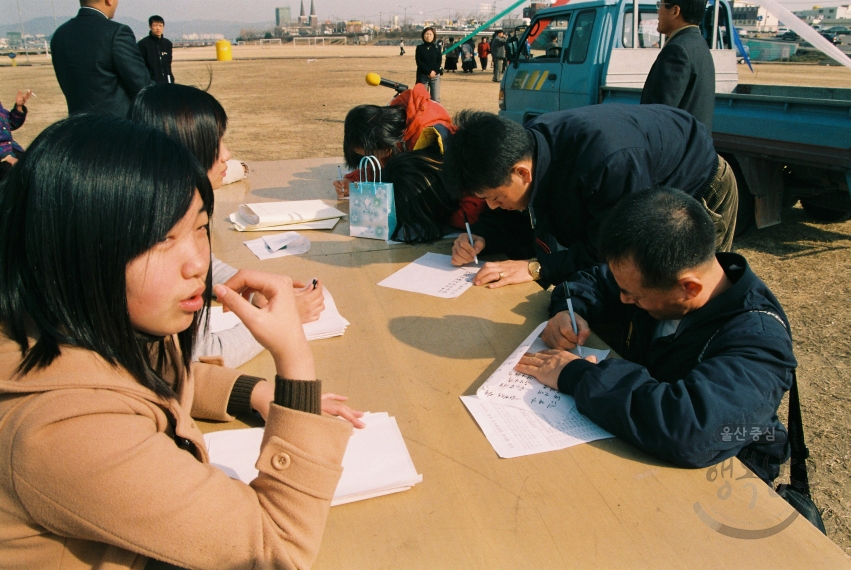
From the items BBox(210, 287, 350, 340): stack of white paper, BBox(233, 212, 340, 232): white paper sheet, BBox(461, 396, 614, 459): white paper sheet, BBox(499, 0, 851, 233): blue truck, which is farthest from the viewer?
BBox(499, 0, 851, 233): blue truck

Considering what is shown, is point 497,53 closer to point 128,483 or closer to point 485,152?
point 485,152

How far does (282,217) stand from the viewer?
267 centimetres

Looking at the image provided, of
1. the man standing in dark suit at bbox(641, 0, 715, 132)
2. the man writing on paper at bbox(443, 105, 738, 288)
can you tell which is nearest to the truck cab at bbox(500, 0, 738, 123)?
the man standing in dark suit at bbox(641, 0, 715, 132)

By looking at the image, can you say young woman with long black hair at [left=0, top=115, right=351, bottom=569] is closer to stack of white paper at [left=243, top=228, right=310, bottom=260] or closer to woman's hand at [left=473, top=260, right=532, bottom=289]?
woman's hand at [left=473, top=260, right=532, bottom=289]

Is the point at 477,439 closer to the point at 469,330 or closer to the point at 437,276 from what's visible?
the point at 469,330

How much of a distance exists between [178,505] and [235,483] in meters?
0.10

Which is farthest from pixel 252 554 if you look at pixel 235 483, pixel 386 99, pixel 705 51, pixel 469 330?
pixel 386 99

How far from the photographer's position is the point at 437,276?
6.81 feet

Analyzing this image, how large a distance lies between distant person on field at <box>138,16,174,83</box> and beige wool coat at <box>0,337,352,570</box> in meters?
7.75

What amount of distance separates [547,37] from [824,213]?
3.19 m

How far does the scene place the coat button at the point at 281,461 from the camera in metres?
0.83

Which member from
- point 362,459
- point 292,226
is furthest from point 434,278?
point 362,459

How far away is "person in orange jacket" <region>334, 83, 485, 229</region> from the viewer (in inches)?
113

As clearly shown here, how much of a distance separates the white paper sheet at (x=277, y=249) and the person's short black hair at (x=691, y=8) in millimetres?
2307
